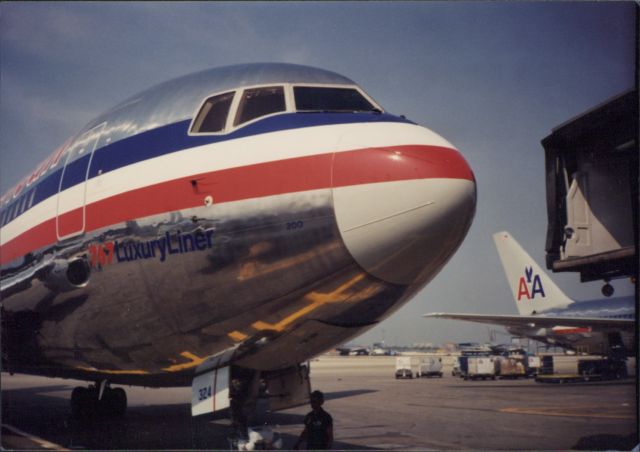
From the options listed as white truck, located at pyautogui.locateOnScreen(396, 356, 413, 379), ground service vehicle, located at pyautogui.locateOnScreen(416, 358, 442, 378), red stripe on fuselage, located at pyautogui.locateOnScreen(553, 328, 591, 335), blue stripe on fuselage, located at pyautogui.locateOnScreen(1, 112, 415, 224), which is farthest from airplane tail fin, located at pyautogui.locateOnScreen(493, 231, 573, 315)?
blue stripe on fuselage, located at pyautogui.locateOnScreen(1, 112, 415, 224)

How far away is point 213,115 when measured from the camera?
6.38 meters

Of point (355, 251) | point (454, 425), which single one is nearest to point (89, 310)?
point (355, 251)

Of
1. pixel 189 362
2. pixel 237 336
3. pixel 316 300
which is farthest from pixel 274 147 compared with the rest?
pixel 189 362

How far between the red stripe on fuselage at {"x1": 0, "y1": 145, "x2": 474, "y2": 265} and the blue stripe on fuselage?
1.47ft

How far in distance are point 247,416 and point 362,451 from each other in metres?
3.48

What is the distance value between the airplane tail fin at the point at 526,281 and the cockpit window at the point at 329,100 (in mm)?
31556

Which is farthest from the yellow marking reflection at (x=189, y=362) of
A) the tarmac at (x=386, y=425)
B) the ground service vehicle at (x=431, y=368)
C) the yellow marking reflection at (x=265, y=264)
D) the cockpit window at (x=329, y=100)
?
the ground service vehicle at (x=431, y=368)

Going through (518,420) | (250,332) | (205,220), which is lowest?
(518,420)

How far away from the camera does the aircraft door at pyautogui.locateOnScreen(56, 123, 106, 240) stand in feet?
24.0

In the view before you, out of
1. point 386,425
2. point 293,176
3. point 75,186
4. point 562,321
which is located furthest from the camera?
point 562,321

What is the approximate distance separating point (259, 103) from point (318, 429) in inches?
148

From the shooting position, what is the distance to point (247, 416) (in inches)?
259

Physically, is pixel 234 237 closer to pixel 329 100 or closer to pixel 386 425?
pixel 329 100

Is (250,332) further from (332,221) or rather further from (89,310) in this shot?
(89,310)
